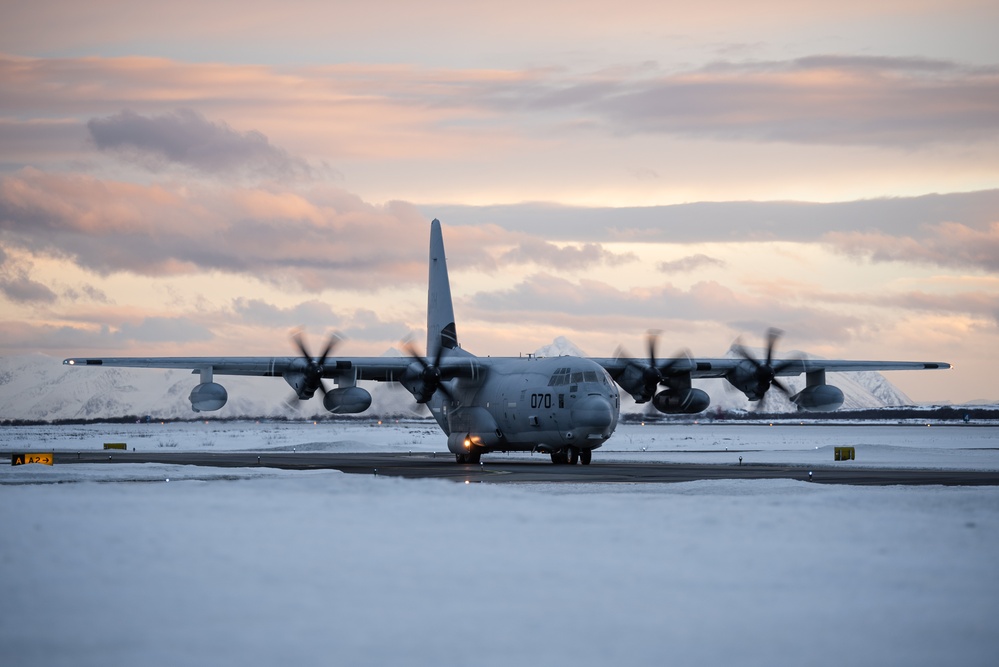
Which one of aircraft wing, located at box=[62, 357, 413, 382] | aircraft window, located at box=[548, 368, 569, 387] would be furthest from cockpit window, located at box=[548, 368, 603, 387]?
aircraft wing, located at box=[62, 357, 413, 382]

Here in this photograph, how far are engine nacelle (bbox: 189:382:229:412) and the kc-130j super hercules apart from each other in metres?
0.04

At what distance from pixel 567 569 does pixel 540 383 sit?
3122 cm

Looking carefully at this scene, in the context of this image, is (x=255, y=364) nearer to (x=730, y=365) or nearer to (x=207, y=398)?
(x=207, y=398)

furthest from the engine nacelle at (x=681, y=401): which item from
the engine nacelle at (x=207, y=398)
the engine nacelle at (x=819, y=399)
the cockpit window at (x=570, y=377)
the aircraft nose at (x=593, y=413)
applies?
the engine nacelle at (x=207, y=398)

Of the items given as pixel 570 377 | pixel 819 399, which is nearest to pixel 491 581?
pixel 570 377

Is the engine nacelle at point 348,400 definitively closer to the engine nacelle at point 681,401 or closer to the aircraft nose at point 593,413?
the aircraft nose at point 593,413

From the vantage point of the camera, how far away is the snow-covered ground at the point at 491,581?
8.78 m

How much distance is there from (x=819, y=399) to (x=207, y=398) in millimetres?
27325

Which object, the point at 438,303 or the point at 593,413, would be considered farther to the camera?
the point at 438,303

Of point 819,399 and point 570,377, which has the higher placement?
point 570,377

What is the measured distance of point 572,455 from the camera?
4366 centimetres

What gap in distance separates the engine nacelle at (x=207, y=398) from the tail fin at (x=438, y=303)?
40.4 feet

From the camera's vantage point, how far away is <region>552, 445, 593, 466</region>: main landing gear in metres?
43.2

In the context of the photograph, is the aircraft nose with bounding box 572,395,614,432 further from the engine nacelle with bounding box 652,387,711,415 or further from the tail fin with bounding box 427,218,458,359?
the tail fin with bounding box 427,218,458,359
